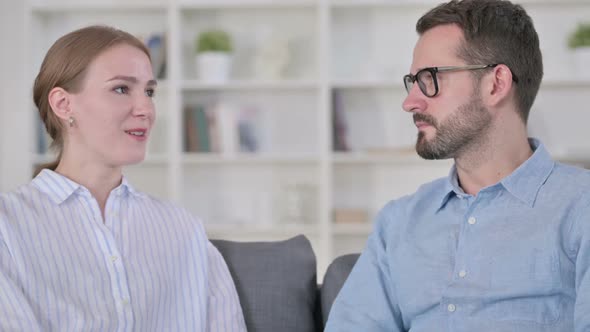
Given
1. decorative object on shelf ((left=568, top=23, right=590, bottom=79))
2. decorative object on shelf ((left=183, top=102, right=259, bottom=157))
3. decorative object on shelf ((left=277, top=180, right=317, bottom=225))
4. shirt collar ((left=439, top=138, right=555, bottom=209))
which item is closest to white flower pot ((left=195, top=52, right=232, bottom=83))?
decorative object on shelf ((left=183, top=102, right=259, bottom=157))

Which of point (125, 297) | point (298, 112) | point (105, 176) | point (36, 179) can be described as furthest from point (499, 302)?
point (298, 112)

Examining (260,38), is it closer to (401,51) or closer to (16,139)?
(401,51)

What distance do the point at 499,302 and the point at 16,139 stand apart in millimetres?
3460

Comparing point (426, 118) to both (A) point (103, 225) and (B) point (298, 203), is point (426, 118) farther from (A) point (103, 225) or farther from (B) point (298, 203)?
(B) point (298, 203)

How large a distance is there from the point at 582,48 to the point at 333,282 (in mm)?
2786

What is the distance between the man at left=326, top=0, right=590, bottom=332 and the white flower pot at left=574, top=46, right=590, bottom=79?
2503 millimetres

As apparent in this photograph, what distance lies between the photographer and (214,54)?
426cm

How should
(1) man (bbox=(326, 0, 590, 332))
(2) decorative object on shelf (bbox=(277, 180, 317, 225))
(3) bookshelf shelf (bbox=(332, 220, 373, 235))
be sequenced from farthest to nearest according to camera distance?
1. (2) decorative object on shelf (bbox=(277, 180, 317, 225))
2. (3) bookshelf shelf (bbox=(332, 220, 373, 235))
3. (1) man (bbox=(326, 0, 590, 332))

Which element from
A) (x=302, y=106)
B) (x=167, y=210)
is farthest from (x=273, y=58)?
(x=167, y=210)

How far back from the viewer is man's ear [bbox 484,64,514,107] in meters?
1.74

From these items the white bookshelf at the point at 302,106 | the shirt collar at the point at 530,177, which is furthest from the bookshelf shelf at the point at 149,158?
A: the shirt collar at the point at 530,177

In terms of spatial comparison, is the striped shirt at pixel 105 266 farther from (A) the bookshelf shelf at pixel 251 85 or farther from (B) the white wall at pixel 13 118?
(B) the white wall at pixel 13 118

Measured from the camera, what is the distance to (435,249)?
1.71 m

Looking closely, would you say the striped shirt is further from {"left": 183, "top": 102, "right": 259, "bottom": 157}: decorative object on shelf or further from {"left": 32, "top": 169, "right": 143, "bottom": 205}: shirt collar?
{"left": 183, "top": 102, "right": 259, "bottom": 157}: decorative object on shelf
